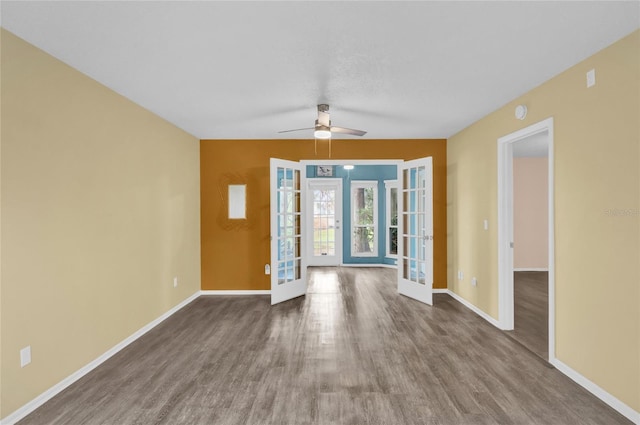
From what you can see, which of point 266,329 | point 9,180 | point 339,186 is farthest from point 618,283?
point 339,186

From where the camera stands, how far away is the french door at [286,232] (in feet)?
15.5

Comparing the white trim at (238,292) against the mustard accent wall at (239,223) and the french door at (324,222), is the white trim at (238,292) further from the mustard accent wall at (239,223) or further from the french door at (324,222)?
the french door at (324,222)

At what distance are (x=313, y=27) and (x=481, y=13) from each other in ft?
3.39

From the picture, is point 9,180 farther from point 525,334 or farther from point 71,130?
point 525,334

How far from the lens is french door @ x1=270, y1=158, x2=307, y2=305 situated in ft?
15.5

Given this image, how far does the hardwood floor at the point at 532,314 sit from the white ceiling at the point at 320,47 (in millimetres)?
2592

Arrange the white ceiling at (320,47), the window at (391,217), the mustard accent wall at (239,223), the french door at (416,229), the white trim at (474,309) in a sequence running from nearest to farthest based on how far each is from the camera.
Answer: the white ceiling at (320,47), the white trim at (474,309), the french door at (416,229), the mustard accent wall at (239,223), the window at (391,217)

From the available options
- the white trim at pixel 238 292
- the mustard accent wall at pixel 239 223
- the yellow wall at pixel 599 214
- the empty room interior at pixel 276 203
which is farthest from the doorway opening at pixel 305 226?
the yellow wall at pixel 599 214

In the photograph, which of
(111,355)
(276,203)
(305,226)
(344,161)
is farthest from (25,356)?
(344,161)

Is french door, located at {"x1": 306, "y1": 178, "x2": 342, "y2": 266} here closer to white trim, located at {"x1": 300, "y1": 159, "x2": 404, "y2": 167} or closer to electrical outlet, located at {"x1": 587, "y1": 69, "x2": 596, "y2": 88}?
white trim, located at {"x1": 300, "y1": 159, "x2": 404, "y2": 167}

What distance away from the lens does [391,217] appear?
7.92 metres

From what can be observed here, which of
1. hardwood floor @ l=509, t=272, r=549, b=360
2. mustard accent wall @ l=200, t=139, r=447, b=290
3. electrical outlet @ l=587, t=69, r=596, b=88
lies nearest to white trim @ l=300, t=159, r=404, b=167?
mustard accent wall @ l=200, t=139, r=447, b=290

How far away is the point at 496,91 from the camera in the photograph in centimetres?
326

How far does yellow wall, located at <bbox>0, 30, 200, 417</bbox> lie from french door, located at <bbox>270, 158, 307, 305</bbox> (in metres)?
1.50
